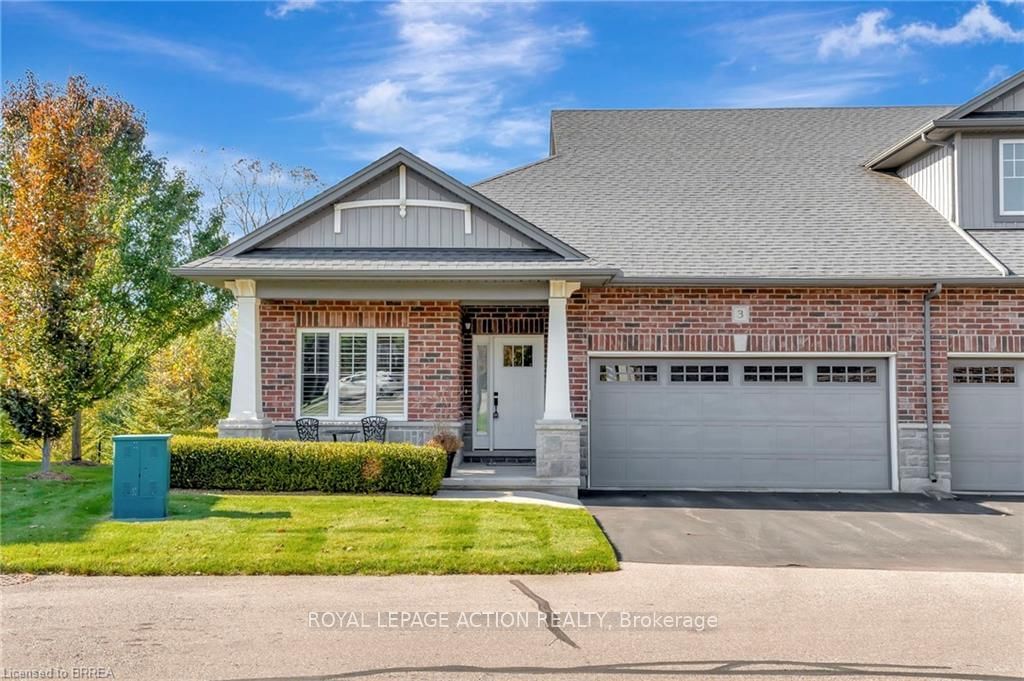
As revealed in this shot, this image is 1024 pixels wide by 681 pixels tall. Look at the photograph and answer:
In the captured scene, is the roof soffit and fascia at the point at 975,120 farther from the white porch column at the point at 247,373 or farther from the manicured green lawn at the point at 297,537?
the white porch column at the point at 247,373

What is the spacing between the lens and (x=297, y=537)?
8.52 metres

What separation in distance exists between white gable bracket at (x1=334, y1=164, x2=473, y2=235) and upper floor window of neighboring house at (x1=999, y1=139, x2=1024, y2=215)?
942 centimetres

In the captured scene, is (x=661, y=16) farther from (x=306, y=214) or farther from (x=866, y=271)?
(x=306, y=214)

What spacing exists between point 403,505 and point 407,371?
3736 mm

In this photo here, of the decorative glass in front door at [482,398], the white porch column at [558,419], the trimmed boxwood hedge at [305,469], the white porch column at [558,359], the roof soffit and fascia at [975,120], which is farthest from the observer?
the decorative glass in front door at [482,398]

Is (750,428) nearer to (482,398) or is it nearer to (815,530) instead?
(815,530)

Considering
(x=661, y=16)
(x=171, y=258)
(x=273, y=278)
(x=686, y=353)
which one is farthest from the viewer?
(x=171, y=258)

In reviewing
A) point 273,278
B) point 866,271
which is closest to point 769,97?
point 866,271

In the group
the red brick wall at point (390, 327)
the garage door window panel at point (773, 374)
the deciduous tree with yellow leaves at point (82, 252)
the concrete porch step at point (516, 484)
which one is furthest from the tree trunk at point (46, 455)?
the garage door window panel at point (773, 374)

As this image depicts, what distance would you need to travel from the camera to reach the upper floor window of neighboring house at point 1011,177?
14398mm

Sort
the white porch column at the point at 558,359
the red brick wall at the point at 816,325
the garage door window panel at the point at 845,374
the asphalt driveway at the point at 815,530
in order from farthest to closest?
1. the garage door window panel at the point at 845,374
2. the red brick wall at the point at 816,325
3. the white porch column at the point at 558,359
4. the asphalt driveway at the point at 815,530

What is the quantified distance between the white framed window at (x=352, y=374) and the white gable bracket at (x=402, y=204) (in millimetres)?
1849

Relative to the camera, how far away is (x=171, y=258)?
1778cm

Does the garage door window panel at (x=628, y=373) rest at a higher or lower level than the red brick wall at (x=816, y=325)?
lower
